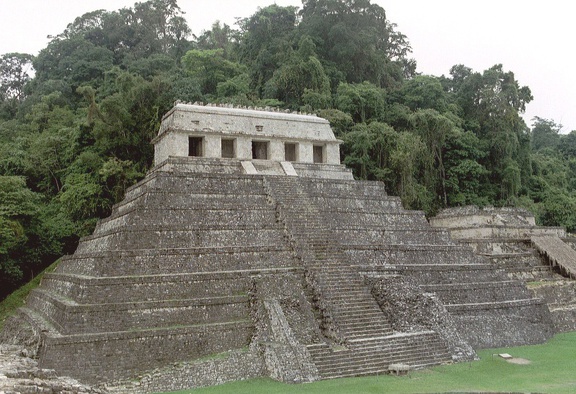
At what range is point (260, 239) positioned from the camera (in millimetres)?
16531

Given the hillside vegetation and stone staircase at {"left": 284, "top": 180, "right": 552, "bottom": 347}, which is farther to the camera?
the hillside vegetation

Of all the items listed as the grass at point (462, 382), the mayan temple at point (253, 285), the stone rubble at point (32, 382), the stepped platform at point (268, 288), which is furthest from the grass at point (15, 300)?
the grass at point (462, 382)

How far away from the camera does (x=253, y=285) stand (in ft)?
47.6

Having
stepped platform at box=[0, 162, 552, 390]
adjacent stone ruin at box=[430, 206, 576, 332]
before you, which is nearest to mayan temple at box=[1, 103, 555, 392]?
stepped platform at box=[0, 162, 552, 390]

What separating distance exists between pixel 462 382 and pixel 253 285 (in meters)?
5.83

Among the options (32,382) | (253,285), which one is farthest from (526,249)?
(32,382)

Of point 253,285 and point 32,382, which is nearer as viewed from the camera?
point 32,382

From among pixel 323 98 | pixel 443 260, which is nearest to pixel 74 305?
pixel 443 260

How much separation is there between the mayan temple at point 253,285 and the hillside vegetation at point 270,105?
22.4ft

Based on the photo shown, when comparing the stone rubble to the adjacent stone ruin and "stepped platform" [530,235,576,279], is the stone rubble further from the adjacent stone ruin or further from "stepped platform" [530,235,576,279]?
"stepped platform" [530,235,576,279]

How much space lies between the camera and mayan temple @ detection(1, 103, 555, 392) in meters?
12.5

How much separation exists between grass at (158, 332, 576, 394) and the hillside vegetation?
48.3 ft

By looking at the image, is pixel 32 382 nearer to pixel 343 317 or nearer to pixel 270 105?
pixel 343 317

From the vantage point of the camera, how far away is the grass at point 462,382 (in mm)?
11211
